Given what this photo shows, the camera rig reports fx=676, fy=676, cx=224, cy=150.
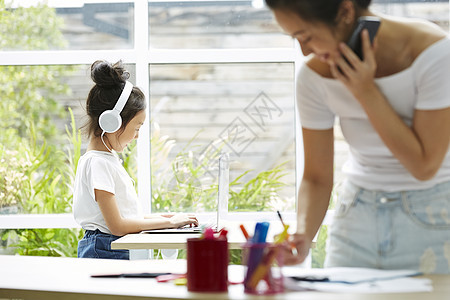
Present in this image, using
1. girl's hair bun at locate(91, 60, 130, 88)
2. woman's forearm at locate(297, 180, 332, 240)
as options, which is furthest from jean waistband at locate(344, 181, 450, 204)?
girl's hair bun at locate(91, 60, 130, 88)

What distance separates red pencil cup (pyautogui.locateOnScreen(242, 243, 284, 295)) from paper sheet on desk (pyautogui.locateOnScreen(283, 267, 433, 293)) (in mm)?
50

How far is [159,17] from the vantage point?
4.61 meters

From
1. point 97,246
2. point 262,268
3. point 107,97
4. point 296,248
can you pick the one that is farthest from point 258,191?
point 262,268

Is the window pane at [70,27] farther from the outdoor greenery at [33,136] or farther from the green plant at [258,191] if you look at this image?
the green plant at [258,191]

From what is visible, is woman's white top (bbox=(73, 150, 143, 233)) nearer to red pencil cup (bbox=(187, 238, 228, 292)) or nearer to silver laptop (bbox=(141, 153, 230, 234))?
silver laptop (bbox=(141, 153, 230, 234))

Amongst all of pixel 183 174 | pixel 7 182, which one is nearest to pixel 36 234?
pixel 7 182

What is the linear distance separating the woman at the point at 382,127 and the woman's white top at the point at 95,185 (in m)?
1.67

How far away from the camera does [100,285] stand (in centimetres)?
153

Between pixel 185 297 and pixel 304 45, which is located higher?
pixel 304 45

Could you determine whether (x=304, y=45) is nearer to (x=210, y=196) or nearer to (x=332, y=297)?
(x=332, y=297)

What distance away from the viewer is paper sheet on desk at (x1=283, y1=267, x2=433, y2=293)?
1.40 meters

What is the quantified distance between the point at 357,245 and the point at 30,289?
767 mm

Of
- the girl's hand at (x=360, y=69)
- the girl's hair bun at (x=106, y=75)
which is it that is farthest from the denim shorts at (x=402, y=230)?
the girl's hair bun at (x=106, y=75)

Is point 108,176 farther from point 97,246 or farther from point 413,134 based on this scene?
point 413,134
